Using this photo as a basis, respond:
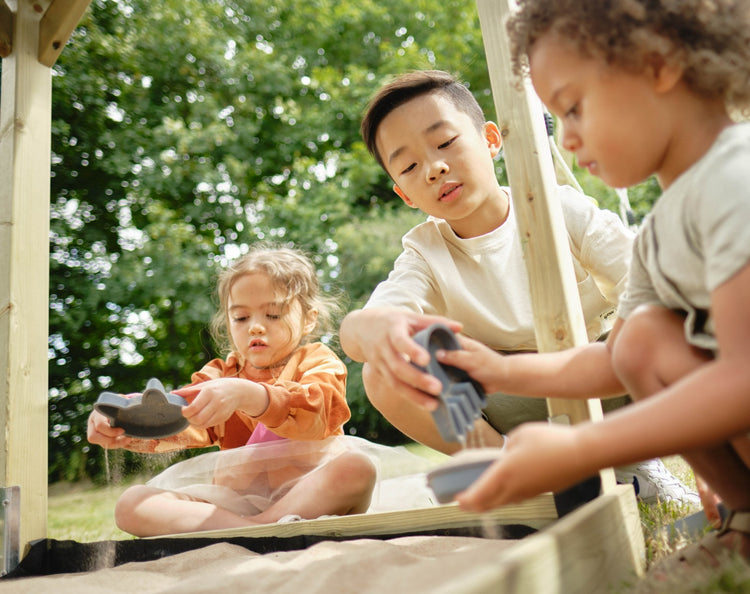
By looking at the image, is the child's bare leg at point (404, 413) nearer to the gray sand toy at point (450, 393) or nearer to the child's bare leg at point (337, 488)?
the child's bare leg at point (337, 488)

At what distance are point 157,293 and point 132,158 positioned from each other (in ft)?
6.17

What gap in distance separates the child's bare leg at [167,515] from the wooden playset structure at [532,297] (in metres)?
0.24

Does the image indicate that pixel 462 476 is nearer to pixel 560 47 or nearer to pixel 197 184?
pixel 560 47

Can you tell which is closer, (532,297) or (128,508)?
(532,297)

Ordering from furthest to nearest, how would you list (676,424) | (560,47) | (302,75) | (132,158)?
(302,75) → (132,158) → (560,47) → (676,424)

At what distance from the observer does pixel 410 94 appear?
1.98 m

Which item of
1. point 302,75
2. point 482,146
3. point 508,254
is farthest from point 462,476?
point 302,75

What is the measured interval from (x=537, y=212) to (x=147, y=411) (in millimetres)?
1107

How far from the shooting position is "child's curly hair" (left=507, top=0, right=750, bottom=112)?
36.2 inches

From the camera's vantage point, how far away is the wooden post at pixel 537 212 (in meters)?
1.31

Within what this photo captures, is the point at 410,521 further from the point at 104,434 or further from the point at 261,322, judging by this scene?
the point at 261,322

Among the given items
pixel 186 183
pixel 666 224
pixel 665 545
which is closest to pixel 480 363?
pixel 666 224

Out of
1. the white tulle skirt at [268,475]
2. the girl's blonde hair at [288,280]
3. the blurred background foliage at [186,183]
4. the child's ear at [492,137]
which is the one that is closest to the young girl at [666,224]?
the child's ear at [492,137]

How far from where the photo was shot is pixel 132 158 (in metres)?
7.96
